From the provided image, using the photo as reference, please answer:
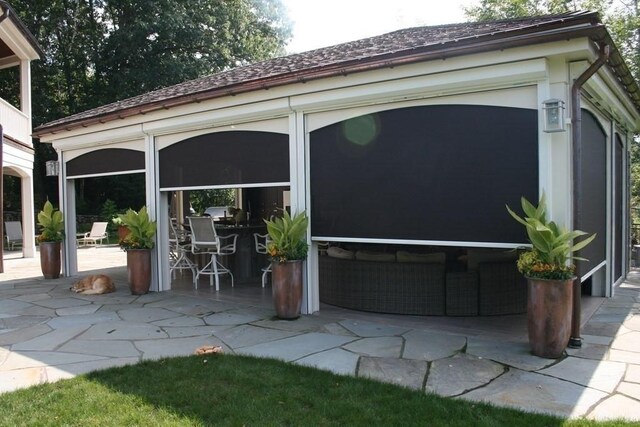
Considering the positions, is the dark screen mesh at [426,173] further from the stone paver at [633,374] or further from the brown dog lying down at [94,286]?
the brown dog lying down at [94,286]

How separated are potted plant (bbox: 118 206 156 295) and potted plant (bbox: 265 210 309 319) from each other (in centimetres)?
288

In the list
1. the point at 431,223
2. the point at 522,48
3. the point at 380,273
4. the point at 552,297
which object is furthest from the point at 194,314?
the point at 522,48

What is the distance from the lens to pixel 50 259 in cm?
970

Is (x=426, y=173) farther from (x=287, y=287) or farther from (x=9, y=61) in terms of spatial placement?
(x=9, y=61)

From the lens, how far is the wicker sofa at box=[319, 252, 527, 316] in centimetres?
609

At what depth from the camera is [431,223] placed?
5.25m

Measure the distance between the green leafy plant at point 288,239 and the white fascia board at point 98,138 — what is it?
364cm

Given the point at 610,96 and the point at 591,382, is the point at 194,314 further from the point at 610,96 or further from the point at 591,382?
the point at 610,96

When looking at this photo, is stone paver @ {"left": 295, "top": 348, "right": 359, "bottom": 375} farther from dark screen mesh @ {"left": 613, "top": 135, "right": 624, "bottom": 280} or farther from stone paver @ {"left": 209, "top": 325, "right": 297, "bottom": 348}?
dark screen mesh @ {"left": 613, "top": 135, "right": 624, "bottom": 280}

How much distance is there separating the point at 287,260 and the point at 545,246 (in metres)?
2.87

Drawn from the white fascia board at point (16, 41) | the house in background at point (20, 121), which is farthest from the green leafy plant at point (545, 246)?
the white fascia board at point (16, 41)

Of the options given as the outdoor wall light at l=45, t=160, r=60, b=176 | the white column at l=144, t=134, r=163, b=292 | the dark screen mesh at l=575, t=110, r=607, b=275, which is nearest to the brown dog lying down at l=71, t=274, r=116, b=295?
the white column at l=144, t=134, r=163, b=292

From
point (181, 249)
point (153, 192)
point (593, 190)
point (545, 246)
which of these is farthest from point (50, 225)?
point (593, 190)

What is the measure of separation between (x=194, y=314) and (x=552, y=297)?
428cm
